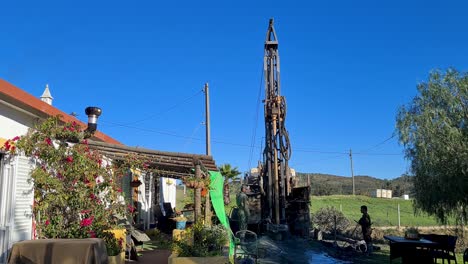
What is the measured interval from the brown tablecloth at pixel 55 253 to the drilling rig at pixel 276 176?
11.8 meters

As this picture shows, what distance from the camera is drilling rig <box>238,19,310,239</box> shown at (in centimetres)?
1744

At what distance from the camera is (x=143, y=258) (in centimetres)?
965

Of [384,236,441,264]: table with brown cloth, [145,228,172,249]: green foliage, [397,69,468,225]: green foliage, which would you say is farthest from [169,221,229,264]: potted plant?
[397,69,468,225]: green foliage

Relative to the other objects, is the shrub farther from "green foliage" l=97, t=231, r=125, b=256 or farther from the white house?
the white house

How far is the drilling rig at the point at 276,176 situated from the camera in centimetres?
1744

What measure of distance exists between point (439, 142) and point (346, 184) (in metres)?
63.8

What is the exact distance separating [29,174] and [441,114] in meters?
10.5

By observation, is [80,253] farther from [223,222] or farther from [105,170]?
[223,222]

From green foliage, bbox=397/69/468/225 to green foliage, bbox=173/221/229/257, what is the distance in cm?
664

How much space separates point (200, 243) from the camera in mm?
7547

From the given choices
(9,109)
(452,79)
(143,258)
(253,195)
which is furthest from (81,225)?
(253,195)

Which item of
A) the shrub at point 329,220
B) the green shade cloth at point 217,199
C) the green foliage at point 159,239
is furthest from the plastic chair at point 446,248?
the shrub at point 329,220

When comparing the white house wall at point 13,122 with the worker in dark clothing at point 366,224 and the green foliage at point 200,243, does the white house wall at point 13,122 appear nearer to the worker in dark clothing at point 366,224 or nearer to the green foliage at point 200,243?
the green foliage at point 200,243

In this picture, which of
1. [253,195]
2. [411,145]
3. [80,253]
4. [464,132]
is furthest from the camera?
[253,195]
